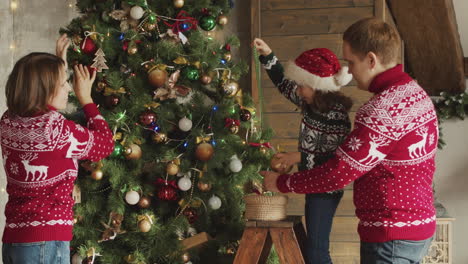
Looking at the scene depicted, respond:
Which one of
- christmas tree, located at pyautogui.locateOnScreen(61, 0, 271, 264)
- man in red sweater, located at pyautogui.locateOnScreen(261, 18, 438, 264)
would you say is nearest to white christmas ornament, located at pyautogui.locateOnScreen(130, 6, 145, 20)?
christmas tree, located at pyautogui.locateOnScreen(61, 0, 271, 264)

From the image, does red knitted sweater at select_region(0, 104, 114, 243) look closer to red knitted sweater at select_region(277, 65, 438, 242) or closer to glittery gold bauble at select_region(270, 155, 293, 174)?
glittery gold bauble at select_region(270, 155, 293, 174)

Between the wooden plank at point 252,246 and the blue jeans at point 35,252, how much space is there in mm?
651

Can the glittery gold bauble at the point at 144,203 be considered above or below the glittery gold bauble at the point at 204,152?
below

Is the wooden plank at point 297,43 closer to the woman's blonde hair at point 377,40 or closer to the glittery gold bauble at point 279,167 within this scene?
the glittery gold bauble at point 279,167

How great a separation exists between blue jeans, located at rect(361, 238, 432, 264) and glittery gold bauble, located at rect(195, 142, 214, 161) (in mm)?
1166

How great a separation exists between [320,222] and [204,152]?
0.73m

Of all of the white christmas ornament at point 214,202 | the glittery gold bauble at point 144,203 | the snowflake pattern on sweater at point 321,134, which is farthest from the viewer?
the white christmas ornament at point 214,202

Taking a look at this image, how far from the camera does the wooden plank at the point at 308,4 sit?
3.81 meters

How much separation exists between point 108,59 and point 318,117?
42.6 inches

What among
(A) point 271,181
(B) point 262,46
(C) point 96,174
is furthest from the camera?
(C) point 96,174

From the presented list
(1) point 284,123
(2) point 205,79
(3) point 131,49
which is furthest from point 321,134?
(1) point 284,123

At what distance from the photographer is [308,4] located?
3871mm

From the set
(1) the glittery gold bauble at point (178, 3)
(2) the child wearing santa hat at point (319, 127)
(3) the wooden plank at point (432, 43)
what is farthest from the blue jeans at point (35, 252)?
(3) the wooden plank at point (432, 43)

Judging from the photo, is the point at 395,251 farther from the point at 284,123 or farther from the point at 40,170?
the point at 284,123
